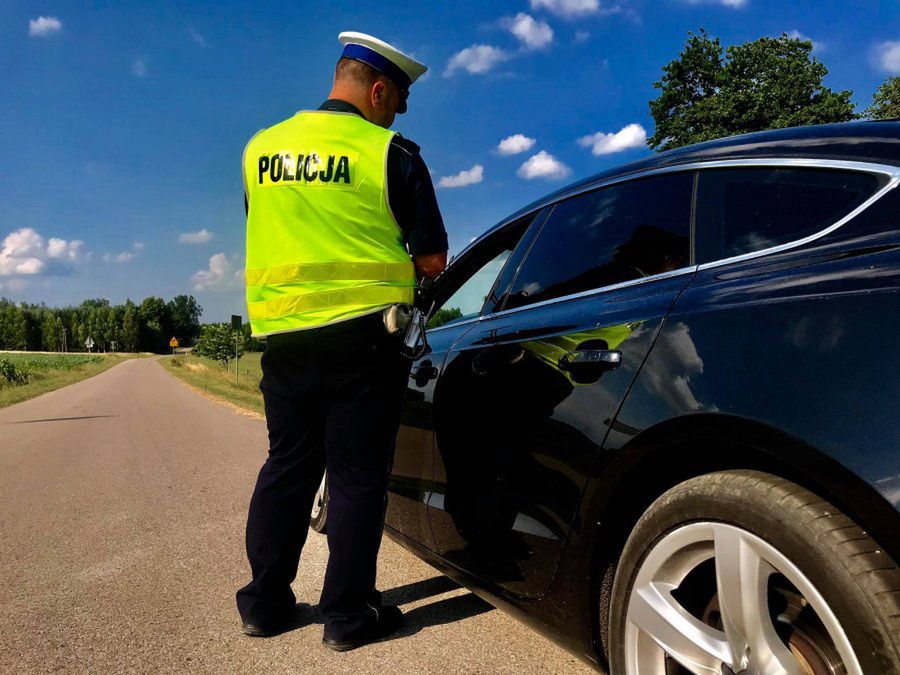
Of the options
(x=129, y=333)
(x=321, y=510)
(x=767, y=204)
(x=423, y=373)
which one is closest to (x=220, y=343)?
(x=321, y=510)

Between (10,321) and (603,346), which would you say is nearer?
(603,346)

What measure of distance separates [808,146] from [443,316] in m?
1.91

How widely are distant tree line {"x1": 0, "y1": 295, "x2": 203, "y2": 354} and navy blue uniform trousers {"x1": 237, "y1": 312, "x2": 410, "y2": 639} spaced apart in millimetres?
150273

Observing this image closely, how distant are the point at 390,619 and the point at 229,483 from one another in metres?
3.55

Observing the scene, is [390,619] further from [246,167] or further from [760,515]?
[246,167]

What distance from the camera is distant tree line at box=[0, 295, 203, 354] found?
427 feet

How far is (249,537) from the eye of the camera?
2.52 meters

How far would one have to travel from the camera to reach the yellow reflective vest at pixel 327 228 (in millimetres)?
2332

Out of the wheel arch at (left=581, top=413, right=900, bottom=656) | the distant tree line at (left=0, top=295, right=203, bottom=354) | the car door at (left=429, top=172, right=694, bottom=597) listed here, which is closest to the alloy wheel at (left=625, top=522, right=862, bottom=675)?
the wheel arch at (left=581, top=413, right=900, bottom=656)

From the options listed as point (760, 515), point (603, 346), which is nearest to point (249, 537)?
point (603, 346)

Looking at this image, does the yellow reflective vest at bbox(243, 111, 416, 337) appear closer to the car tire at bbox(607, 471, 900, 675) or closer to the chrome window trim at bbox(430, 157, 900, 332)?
the chrome window trim at bbox(430, 157, 900, 332)

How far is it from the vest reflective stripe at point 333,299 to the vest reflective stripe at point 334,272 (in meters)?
0.05

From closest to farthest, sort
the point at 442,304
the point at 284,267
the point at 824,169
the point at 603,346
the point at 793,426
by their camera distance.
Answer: the point at 793,426 < the point at 824,169 < the point at 603,346 < the point at 284,267 < the point at 442,304

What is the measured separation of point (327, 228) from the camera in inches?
92.5
